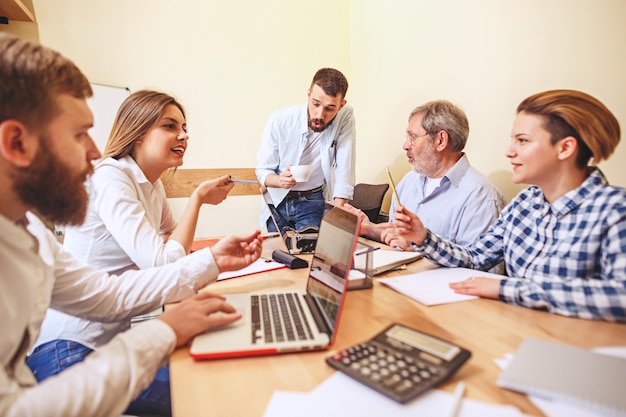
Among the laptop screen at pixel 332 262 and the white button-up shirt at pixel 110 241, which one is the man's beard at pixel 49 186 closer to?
the white button-up shirt at pixel 110 241

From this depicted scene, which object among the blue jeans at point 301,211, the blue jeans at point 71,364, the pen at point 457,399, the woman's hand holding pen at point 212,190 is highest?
the woman's hand holding pen at point 212,190

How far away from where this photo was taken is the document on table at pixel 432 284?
979 millimetres

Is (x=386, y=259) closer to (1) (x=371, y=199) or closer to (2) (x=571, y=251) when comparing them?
(2) (x=571, y=251)

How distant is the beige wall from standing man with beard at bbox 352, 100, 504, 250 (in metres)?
0.26

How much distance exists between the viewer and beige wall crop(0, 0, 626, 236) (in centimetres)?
151

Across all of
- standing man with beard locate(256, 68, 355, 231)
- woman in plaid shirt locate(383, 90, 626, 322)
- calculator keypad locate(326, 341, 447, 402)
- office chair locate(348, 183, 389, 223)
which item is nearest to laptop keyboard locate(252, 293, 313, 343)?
calculator keypad locate(326, 341, 447, 402)

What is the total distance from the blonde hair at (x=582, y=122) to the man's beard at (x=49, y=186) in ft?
3.97

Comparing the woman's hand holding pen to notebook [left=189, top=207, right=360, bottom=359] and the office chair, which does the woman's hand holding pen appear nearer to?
notebook [left=189, top=207, right=360, bottom=359]

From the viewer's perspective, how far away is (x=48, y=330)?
1.06 m

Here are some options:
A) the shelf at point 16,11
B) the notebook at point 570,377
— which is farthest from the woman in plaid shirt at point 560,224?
the shelf at point 16,11

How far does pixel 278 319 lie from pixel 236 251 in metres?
0.38

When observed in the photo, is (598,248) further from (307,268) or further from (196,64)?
(196,64)

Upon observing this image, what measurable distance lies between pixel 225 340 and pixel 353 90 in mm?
3014

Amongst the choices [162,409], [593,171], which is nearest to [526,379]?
[593,171]
